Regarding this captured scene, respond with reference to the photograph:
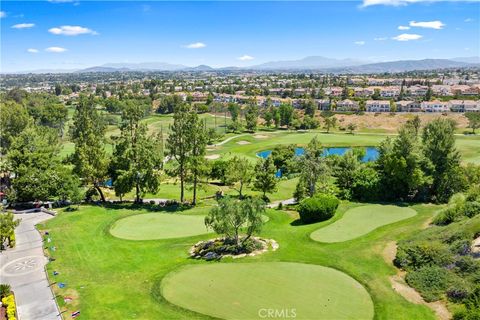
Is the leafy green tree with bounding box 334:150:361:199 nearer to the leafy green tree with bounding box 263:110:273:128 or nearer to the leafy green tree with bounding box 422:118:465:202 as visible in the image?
the leafy green tree with bounding box 422:118:465:202

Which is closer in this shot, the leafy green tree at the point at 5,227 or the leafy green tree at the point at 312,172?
the leafy green tree at the point at 5,227

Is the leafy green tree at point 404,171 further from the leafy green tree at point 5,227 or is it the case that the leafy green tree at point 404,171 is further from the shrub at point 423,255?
the leafy green tree at point 5,227

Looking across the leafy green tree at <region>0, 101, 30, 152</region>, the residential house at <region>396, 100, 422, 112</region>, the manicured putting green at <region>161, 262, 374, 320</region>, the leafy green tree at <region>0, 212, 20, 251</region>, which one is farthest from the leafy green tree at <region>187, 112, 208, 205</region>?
the residential house at <region>396, 100, 422, 112</region>

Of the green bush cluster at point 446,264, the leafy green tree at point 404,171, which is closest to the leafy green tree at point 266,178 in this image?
the leafy green tree at point 404,171

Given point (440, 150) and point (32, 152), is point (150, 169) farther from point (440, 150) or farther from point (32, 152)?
point (440, 150)

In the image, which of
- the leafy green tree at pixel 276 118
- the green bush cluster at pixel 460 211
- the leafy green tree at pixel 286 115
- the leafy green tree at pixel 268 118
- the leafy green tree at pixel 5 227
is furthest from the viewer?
the leafy green tree at pixel 268 118
